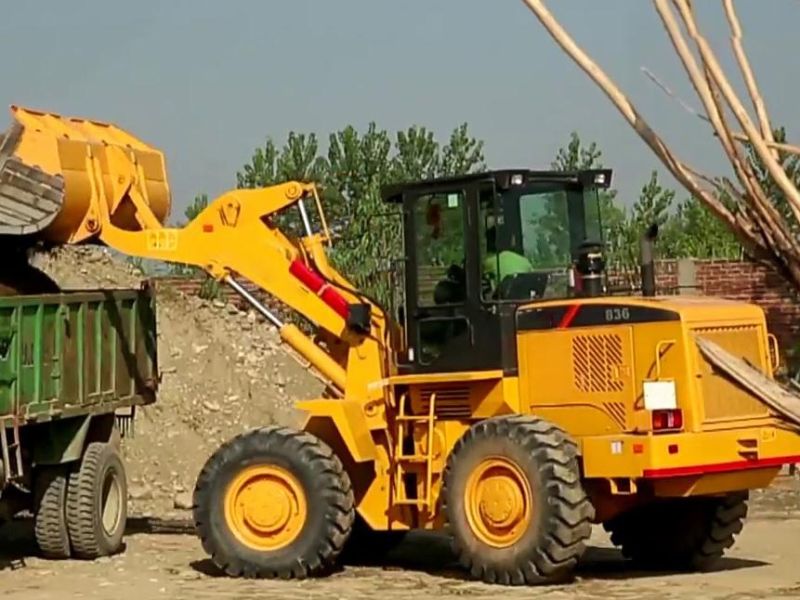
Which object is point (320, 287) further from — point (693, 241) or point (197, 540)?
point (693, 241)

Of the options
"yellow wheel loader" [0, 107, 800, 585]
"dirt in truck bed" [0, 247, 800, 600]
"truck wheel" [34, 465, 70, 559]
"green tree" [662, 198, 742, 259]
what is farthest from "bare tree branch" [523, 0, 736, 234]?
"green tree" [662, 198, 742, 259]

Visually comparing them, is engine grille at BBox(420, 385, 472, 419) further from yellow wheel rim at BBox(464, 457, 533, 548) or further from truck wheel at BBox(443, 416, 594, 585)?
yellow wheel rim at BBox(464, 457, 533, 548)

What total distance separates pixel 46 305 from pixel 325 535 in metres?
2.69

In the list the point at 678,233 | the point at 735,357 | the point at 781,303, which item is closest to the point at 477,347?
the point at 735,357

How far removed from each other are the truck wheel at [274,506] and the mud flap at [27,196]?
231 cm

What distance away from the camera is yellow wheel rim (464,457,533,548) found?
11.8 meters

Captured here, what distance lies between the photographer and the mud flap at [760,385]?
6.81 ft

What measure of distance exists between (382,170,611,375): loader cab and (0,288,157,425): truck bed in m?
2.60

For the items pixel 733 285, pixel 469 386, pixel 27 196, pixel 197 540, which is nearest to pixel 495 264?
pixel 469 386

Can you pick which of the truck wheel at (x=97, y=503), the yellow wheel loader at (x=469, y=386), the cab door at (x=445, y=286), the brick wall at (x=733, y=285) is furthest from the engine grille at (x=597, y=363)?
the brick wall at (x=733, y=285)

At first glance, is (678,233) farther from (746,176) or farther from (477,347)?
(746,176)

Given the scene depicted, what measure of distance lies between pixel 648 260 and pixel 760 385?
10.2 m

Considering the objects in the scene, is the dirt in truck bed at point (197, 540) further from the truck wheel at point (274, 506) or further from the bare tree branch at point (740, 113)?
the bare tree branch at point (740, 113)

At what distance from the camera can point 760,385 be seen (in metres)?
2.11
